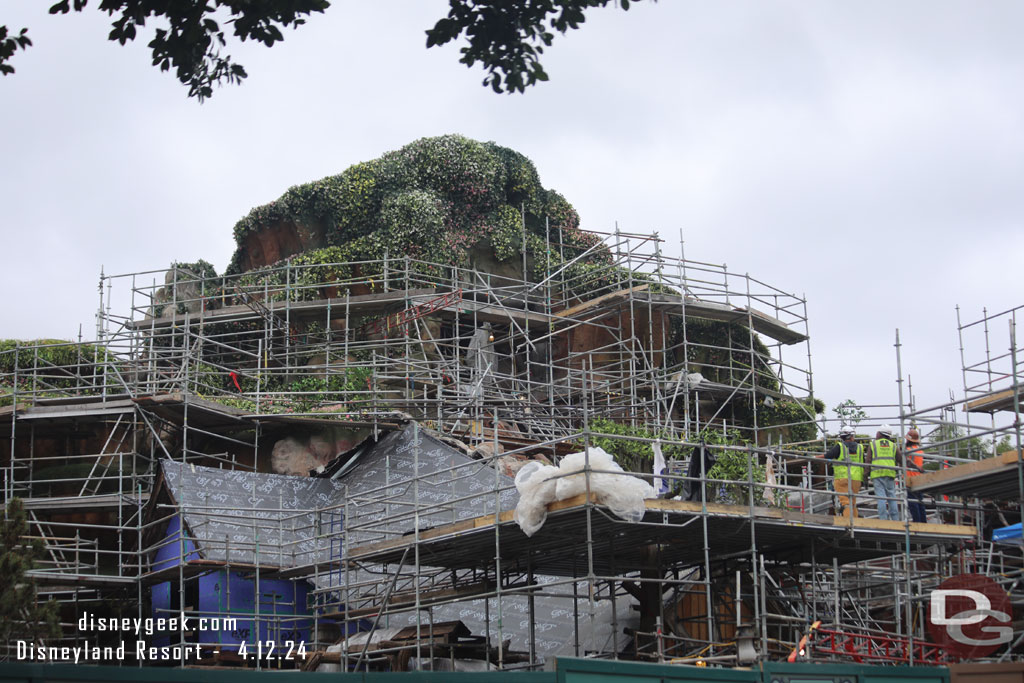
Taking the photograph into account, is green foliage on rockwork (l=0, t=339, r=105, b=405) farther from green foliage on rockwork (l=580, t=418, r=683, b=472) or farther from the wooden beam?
the wooden beam

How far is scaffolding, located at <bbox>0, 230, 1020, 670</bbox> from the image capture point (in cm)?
2002

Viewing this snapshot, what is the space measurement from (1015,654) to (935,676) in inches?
160

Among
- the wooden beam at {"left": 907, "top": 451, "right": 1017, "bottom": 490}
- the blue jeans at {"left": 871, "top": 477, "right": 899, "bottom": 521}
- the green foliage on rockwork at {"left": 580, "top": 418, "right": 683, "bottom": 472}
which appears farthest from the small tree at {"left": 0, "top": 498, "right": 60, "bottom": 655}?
the green foliage on rockwork at {"left": 580, "top": 418, "right": 683, "bottom": 472}

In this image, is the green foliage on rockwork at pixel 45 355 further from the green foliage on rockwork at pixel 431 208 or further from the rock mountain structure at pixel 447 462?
the green foliage on rockwork at pixel 431 208

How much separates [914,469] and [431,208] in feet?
66.6

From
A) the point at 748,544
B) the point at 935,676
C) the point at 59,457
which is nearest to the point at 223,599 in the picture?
the point at 59,457

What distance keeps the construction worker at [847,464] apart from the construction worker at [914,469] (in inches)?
29.6

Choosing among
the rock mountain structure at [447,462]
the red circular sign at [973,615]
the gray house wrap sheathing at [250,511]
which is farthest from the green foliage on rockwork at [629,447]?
the red circular sign at [973,615]

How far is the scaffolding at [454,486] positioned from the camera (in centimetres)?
2002

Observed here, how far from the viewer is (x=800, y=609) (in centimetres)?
2264

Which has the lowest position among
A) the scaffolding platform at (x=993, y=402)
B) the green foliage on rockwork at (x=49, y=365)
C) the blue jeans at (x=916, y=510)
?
the blue jeans at (x=916, y=510)

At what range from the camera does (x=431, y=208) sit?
1507 inches

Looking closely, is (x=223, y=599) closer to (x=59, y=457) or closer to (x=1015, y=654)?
(x=59, y=457)

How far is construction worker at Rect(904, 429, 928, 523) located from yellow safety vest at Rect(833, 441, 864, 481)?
2.45ft
